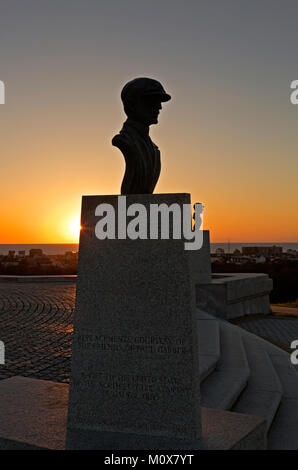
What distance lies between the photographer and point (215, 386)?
5414mm

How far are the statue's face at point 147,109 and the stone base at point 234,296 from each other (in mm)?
9642

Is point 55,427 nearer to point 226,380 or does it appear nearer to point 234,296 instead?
point 226,380

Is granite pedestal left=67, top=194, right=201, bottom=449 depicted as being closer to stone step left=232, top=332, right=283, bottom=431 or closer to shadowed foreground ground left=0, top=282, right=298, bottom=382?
stone step left=232, top=332, right=283, bottom=431

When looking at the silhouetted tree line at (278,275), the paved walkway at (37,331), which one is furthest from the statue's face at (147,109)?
the silhouetted tree line at (278,275)

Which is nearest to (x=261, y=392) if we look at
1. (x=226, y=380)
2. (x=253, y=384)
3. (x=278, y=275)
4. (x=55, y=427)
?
(x=253, y=384)

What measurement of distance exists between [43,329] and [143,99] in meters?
7.04

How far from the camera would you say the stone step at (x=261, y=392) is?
16.4 ft

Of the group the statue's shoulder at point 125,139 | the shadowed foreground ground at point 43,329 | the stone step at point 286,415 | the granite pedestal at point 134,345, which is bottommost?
the stone step at point 286,415

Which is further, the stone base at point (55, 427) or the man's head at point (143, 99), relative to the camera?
the man's head at point (143, 99)

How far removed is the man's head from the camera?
4.14 metres

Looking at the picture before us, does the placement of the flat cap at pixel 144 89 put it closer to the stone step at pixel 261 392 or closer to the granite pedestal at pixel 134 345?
the granite pedestal at pixel 134 345

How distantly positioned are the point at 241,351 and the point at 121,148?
465 cm

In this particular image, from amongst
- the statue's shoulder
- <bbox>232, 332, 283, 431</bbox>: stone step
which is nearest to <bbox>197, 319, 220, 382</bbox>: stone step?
<bbox>232, 332, 283, 431</bbox>: stone step
